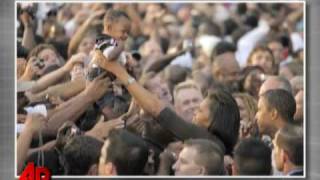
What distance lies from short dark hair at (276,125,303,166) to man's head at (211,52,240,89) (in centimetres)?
51

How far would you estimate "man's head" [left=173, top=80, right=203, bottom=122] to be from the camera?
571 cm

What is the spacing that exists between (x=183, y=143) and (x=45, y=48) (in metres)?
1.20

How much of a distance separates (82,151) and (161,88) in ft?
2.37

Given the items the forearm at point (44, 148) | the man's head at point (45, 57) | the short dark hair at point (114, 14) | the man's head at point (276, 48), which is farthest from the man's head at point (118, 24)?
the man's head at point (276, 48)

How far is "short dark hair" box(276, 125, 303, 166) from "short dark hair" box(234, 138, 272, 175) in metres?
0.12

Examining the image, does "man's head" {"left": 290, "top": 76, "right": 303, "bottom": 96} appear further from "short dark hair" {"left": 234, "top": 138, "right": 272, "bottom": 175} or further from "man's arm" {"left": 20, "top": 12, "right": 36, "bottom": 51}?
"man's arm" {"left": 20, "top": 12, "right": 36, "bottom": 51}

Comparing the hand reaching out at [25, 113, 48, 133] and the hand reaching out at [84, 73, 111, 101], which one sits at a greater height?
the hand reaching out at [84, 73, 111, 101]

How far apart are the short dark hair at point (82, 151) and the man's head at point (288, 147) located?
1283 mm

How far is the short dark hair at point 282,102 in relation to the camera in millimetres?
5770

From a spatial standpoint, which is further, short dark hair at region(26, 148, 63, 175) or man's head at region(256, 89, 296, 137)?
man's head at region(256, 89, 296, 137)

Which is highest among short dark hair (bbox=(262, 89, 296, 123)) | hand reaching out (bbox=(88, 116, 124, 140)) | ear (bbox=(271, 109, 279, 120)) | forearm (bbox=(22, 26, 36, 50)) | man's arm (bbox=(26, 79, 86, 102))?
forearm (bbox=(22, 26, 36, 50))

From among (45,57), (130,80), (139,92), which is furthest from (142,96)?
(45,57)

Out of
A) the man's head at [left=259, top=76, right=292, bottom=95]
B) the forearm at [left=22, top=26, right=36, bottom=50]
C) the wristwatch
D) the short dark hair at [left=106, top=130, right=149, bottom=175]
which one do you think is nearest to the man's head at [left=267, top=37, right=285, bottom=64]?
the man's head at [left=259, top=76, right=292, bottom=95]
